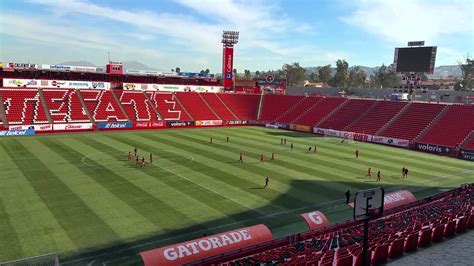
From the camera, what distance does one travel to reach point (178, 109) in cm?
7475

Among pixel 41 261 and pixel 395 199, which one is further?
pixel 395 199

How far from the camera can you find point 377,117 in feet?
218

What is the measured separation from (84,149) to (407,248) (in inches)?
1500

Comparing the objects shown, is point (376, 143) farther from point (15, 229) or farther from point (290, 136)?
point (15, 229)

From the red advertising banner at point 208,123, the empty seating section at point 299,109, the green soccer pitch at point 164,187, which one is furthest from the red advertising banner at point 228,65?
the green soccer pitch at point 164,187

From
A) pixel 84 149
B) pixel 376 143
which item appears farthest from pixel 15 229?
pixel 376 143

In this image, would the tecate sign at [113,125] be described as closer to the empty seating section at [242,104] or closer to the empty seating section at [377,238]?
the empty seating section at [242,104]

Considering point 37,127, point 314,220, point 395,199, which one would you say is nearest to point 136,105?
point 37,127

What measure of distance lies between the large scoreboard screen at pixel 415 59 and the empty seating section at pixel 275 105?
74.8 ft

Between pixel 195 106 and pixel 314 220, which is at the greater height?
pixel 195 106

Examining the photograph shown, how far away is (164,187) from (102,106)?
141 feet

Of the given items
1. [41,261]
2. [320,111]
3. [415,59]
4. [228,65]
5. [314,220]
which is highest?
[415,59]

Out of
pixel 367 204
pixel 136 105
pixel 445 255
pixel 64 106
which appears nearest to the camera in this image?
pixel 367 204

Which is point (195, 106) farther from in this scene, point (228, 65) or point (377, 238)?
point (377, 238)
